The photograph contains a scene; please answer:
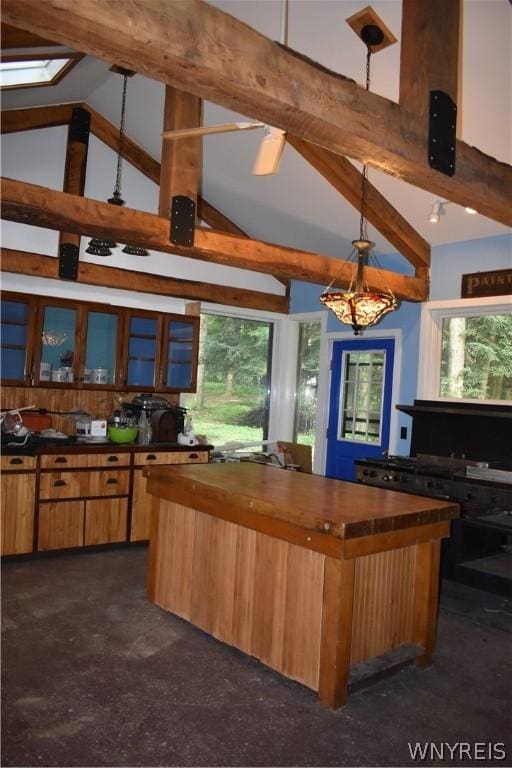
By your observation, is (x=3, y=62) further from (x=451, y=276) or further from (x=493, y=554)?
(x=493, y=554)

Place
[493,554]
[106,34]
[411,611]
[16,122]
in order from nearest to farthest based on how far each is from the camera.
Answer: [106,34]
[411,611]
[493,554]
[16,122]

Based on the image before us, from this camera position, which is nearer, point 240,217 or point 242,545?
point 242,545

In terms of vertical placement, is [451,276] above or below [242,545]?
above

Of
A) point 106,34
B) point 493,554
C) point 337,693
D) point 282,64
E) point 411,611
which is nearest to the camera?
point 106,34

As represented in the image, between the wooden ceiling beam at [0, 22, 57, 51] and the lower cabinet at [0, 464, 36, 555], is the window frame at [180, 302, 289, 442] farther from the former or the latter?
the wooden ceiling beam at [0, 22, 57, 51]

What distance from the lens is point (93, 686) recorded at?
2.82 m

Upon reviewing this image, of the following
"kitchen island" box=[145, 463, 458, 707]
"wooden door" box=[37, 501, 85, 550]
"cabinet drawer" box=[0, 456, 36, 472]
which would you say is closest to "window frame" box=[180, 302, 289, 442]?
"wooden door" box=[37, 501, 85, 550]

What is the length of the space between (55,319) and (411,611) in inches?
155

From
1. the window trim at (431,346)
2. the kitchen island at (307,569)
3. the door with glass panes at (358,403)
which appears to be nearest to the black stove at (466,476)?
the window trim at (431,346)

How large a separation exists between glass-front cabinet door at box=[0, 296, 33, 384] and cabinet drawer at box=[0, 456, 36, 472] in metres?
0.83

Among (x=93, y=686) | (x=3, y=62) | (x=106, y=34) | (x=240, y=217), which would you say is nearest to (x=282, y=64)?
(x=106, y=34)

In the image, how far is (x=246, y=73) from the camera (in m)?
2.12

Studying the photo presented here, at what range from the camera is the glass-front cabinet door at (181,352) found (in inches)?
240

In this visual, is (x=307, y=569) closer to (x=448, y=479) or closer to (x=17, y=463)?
(x=448, y=479)
